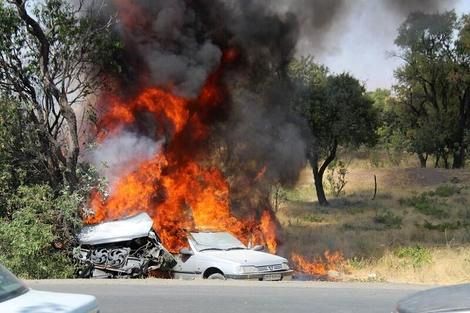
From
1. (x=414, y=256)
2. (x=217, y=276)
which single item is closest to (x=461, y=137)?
(x=414, y=256)

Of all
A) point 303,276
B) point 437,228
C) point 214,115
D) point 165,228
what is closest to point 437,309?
point 303,276

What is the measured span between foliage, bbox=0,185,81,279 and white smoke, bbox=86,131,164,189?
1.96 metres

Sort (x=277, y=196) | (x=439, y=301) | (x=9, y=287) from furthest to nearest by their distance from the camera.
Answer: (x=277, y=196) → (x=9, y=287) → (x=439, y=301)

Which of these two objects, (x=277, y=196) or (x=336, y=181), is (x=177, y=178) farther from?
(x=336, y=181)

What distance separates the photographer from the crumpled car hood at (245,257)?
12328 millimetres

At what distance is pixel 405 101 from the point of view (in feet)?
156

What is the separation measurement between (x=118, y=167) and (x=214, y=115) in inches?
191

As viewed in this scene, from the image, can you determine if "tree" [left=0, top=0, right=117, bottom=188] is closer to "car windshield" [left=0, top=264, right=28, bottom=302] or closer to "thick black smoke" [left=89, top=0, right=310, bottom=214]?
"thick black smoke" [left=89, top=0, right=310, bottom=214]

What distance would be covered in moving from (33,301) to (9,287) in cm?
31

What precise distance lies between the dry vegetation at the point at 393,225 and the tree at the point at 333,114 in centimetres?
265

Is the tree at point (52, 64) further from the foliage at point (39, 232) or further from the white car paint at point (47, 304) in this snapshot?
the white car paint at point (47, 304)

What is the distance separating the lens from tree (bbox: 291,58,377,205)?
3011cm

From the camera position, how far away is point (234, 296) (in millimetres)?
9500

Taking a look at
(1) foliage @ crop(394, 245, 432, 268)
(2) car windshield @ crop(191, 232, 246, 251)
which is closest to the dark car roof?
(2) car windshield @ crop(191, 232, 246, 251)
